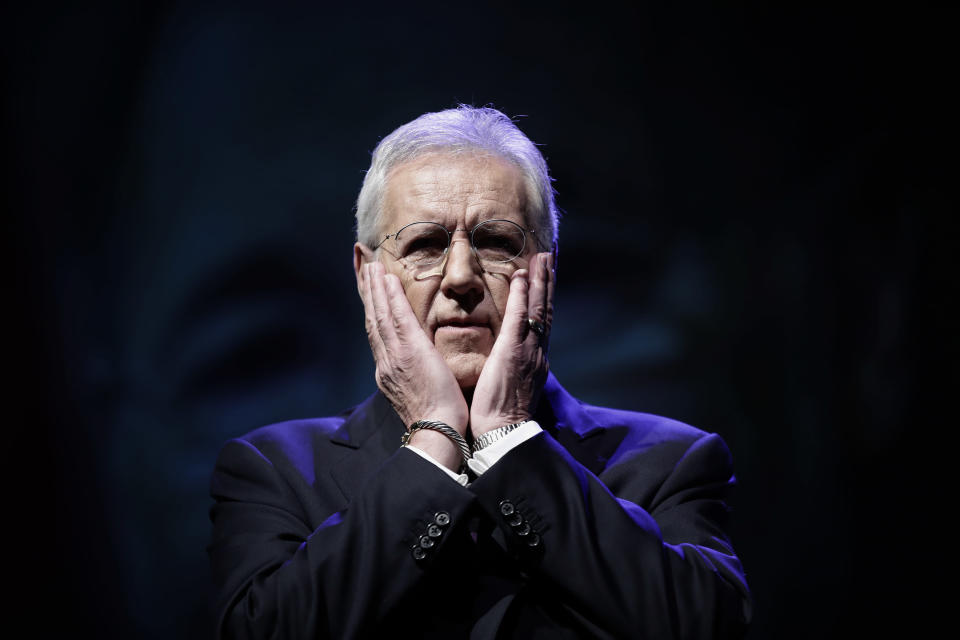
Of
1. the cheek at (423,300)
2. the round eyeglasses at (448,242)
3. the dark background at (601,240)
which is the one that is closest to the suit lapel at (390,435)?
the cheek at (423,300)

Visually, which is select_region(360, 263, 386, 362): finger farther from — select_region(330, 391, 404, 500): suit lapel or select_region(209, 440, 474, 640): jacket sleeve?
select_region(209, 440, 474, 640): jacket sleeve

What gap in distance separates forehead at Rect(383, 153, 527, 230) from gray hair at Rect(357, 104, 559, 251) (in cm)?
3

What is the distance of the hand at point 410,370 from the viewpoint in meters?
1.52

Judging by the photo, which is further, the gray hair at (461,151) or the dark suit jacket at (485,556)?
the gray hair at (461,151)

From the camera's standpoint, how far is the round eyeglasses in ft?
5.73

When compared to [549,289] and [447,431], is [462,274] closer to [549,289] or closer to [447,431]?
[549,289]

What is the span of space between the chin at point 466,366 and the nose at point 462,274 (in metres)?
0.11

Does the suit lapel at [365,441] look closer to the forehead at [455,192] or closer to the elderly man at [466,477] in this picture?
the elderly man at [466,477]

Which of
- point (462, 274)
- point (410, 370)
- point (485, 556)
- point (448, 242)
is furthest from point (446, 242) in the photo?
point (485, 556)

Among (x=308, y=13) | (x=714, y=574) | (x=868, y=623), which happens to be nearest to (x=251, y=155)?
(x=308, y=13)

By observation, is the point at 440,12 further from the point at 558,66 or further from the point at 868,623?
the point at 868,623

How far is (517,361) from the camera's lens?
1607 millimetres

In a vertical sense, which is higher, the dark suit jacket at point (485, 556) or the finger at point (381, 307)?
the finger at point (381, 307)

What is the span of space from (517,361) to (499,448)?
8.5 inches
